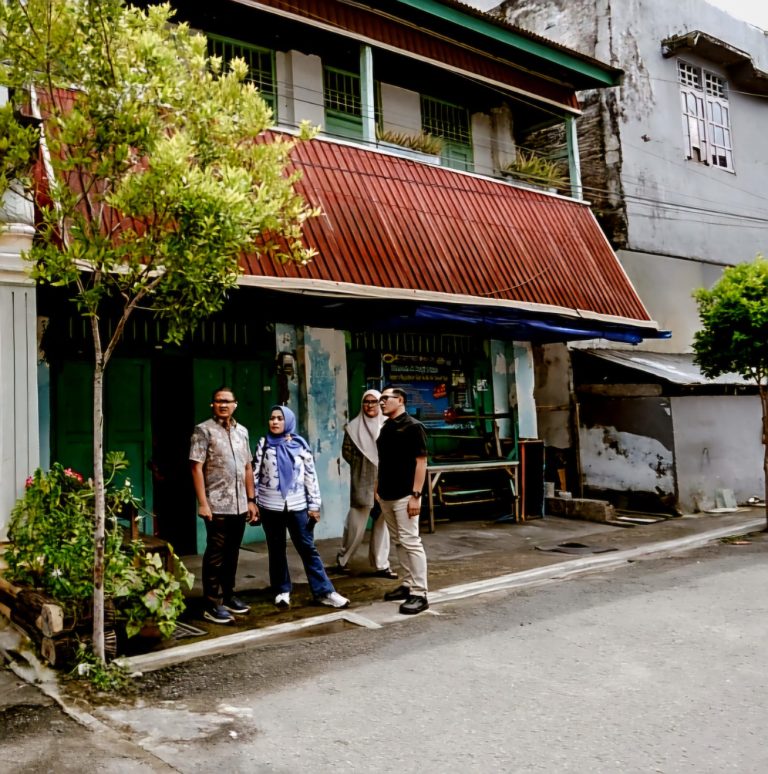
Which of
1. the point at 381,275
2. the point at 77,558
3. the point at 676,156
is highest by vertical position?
the point at 676,156

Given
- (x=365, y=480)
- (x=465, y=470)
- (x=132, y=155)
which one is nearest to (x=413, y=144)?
(x=465, y=470)

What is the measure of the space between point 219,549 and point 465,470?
5.51 m

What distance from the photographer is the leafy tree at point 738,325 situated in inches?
398

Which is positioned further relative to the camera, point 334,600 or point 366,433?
point 366,433

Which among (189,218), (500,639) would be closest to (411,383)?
(500,639)

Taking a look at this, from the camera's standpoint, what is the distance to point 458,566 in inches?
329

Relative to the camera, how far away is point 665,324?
14.8 metres

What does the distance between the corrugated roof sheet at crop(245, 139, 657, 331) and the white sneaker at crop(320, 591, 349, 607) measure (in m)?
3.25

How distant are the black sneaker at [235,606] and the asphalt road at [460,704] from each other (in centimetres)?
100

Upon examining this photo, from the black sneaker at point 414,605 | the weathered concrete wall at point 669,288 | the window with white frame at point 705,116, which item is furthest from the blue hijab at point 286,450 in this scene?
the window with white frame at point 705,116

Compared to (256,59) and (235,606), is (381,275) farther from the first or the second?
(235,606)

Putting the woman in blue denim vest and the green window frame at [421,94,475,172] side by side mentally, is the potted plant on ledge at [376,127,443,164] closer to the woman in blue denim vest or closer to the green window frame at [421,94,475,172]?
the green window frame at [421,94,475,172]

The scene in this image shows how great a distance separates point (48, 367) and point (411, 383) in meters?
5.23

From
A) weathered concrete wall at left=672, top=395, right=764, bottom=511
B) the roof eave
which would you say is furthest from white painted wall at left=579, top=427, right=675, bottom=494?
the roof eave
